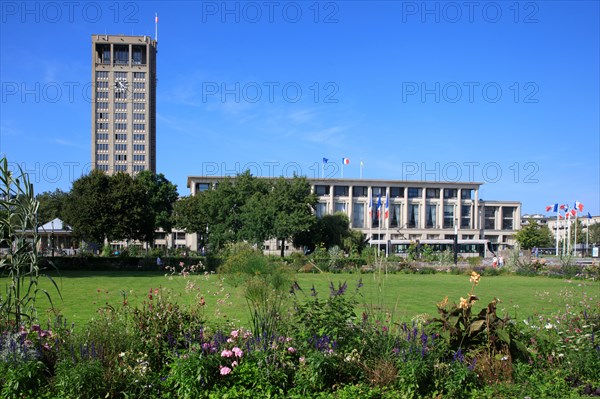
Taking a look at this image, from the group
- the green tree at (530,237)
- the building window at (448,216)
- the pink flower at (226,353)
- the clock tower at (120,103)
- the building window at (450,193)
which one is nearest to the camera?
the pink flower at (226,353)

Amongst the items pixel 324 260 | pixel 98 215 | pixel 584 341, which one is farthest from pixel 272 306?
pixel 98 215

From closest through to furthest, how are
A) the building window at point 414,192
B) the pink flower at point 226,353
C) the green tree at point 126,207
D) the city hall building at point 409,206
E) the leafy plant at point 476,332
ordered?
the pink flower at point 226,353 < the leafy plant at point 476,332 < the green tree at point 126,207 < the city hall building at point 409,206 < the building window at point 414,192

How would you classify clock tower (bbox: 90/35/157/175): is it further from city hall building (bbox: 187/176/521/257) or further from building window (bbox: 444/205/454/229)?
building window (bbox: 444/205/454/229)

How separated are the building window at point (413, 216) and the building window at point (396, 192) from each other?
117 inches

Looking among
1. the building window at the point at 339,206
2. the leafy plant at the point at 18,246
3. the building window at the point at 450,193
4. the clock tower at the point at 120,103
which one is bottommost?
the leafy plant at the point at 18,246

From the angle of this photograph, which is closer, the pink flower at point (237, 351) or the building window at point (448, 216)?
the pink flower at point (237, 351)

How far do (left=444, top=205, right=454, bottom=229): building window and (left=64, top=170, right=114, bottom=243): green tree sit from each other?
79091 mm

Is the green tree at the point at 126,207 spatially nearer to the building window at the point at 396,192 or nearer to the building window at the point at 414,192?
the building window at the point at 396,192

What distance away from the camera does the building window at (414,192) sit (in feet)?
364

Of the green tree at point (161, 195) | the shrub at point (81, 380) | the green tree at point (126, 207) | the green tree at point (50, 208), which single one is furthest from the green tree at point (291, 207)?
the shrub at point (81, 380)

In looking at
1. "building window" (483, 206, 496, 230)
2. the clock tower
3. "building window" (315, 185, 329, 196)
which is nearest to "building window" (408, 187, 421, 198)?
"building window" (315, 185, 329, 196)

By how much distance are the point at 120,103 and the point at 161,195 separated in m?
52.3

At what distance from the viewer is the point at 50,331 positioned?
7527 mm

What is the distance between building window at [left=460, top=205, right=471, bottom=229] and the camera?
112438 mm
